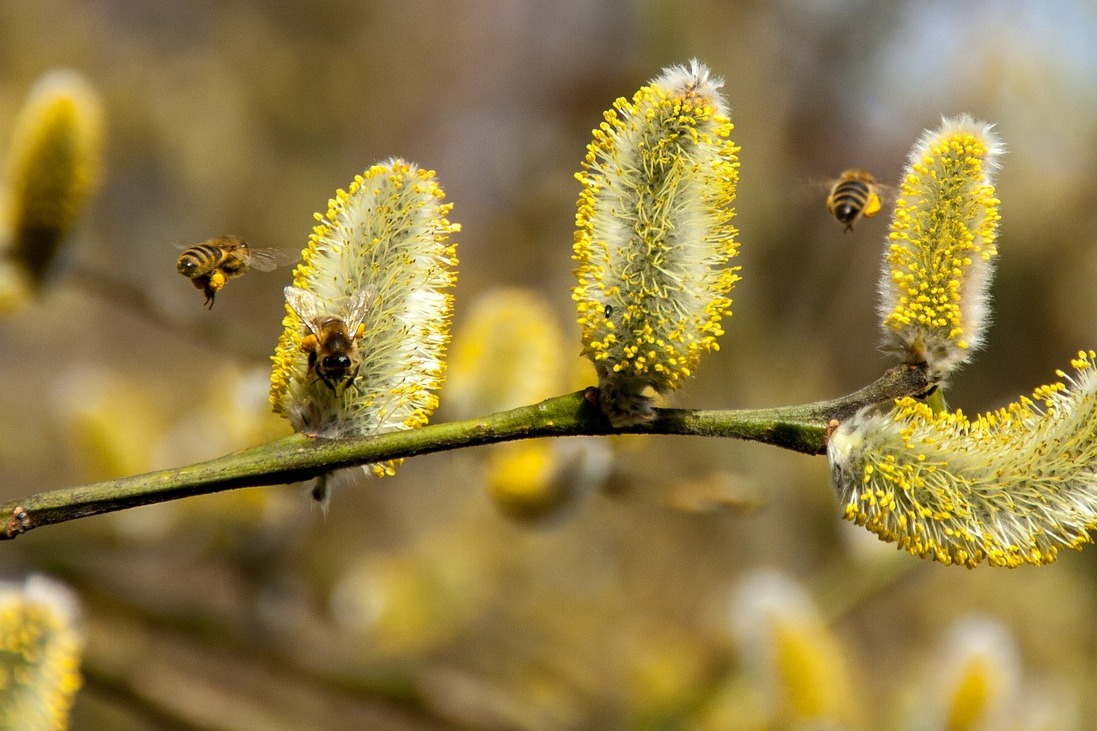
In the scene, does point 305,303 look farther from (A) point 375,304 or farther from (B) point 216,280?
(B) point 216,280


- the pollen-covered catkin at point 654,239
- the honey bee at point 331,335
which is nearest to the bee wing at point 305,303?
the honey bee at point 331,335

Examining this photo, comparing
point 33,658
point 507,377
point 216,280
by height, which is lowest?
point 33,658

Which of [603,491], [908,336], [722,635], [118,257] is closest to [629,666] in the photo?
[722,635]

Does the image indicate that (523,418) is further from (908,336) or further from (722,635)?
(722,635)

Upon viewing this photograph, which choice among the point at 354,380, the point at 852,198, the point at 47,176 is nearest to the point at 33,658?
the point at 354,380

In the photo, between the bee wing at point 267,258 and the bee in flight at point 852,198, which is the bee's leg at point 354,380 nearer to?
the bee wing at point 267,258

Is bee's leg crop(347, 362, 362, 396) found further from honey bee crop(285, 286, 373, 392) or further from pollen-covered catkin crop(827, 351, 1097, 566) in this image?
pollen-covered catkin crop(827, 351, 1097, 566)

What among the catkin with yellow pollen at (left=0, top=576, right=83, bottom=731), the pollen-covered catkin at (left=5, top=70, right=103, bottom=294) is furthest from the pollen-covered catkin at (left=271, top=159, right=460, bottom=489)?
the pollen-covered catkin at (left=5, top=70, right=103, bottom=294)
